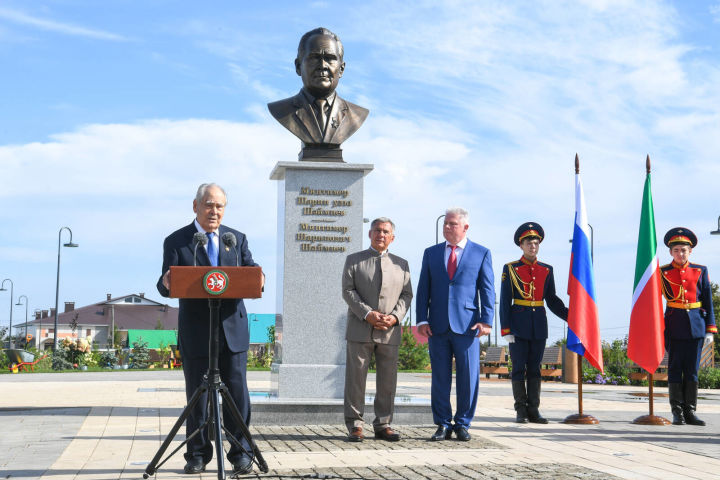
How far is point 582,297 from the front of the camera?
32.9 feet

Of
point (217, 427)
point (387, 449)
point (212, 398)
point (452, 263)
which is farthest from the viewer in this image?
point (452, 263)

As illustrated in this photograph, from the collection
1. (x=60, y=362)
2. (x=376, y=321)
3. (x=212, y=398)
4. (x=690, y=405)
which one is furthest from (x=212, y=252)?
(x=60, y=362)

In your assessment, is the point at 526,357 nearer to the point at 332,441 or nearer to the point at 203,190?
the point at 332,441

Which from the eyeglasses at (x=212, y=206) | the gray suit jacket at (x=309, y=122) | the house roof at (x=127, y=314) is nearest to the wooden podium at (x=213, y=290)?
the eyeglasses at (x=212, y=206)

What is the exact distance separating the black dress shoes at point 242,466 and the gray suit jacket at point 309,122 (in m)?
4.97

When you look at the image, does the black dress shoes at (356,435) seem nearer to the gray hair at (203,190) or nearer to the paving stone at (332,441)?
the paving stone at (332,441)

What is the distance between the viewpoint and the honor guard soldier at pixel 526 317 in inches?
385

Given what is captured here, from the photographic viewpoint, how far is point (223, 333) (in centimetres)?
596

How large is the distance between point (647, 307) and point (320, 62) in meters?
4.79

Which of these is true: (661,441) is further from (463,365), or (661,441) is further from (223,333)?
(223,333)

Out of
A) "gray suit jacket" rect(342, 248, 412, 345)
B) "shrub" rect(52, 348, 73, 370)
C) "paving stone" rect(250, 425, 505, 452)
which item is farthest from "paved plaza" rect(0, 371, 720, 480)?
"shrub" rect(52, 348, 73, 370)

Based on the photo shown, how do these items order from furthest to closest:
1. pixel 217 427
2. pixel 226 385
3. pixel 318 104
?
pixel 318 104 < pixel 226 385 < pixel 217 427

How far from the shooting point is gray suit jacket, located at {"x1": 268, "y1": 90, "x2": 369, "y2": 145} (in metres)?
10.2

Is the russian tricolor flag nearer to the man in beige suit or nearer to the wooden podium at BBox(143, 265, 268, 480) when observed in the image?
the man in beige suit
